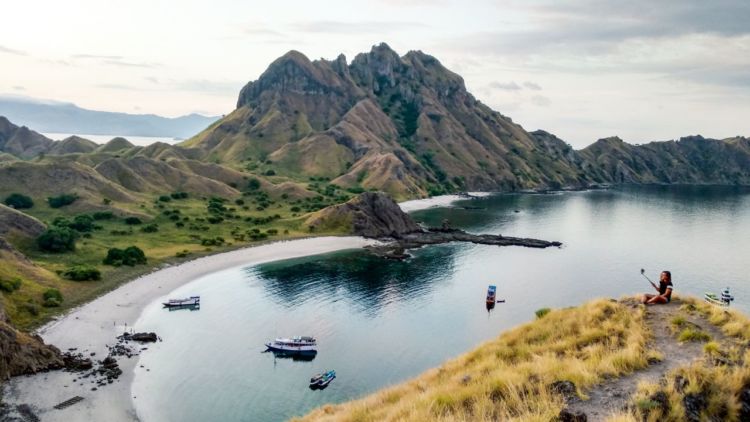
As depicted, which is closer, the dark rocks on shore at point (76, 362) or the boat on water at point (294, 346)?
the dark rocks on shore at point (76, 362)

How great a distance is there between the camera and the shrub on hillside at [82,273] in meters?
89.3

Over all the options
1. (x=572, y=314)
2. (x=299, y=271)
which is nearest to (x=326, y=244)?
(x=299, y=271)

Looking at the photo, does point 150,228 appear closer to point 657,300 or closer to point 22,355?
point 22,355

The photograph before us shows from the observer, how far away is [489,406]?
49.3ft

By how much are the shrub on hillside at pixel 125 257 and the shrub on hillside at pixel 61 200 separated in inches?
2217

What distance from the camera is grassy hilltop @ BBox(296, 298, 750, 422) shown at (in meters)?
13.9

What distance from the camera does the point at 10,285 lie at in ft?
238

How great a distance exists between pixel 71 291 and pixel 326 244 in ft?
239

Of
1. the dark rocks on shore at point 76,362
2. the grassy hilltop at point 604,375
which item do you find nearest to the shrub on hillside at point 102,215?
the dark rocks on shore at point 76,362

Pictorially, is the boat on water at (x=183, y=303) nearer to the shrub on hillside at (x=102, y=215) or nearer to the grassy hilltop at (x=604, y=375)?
the shrub on hillside at (x=102, y=215)

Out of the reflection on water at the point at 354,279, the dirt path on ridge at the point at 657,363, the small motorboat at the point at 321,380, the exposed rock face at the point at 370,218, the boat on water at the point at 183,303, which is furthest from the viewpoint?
the exposed rock face at the point at 370,218

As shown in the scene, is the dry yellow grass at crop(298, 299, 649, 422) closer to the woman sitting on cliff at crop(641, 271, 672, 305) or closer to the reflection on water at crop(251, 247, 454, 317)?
the woman sitting on cliff at crop(641, 271, 672, 305)

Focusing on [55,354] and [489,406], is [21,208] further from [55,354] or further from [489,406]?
[489,406]

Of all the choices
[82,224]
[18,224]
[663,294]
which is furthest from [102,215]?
[663,294]
